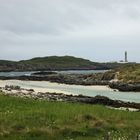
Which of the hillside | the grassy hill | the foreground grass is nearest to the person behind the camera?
the foreground grass

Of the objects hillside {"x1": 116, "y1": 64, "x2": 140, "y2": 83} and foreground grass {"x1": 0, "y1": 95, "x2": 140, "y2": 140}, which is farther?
hillside {"x1": 116, "y1": 64, "x2": 140, "y2": 83}

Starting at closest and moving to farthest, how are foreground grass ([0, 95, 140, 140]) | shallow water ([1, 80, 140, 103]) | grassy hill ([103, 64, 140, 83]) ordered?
foreground grass ([0, 95, 140, 140])
shallow water ([1, 80, 140, 103])
grassy hill ([103, 64, 140, 83])

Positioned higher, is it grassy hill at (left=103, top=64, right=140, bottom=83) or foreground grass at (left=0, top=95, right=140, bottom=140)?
A: grassy hill at (left=103, top=64, right=140, bottom=83)

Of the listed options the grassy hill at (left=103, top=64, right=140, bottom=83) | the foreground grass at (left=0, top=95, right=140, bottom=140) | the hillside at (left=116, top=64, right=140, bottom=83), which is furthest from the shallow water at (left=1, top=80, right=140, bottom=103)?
the foreground grass at (left=0, top=95, right=140, bottom=140)

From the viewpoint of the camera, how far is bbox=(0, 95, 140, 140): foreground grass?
66.8ft

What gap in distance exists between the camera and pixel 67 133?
2114 cm

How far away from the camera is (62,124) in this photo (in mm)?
23016

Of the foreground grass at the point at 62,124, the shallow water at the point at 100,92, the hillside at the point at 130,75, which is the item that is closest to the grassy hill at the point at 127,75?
the hillside at the point at 130,75

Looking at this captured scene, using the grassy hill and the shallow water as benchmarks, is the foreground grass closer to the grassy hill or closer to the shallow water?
the shallow water

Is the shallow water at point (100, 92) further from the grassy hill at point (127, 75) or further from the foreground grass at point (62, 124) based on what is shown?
the foreground grass at point (62, 124)

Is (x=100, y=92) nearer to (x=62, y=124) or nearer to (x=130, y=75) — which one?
(x=130, y=75)

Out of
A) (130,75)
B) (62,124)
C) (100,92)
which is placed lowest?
(100,92)

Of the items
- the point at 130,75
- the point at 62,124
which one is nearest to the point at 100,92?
the point at 130,75

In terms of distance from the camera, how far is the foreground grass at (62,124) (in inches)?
802
